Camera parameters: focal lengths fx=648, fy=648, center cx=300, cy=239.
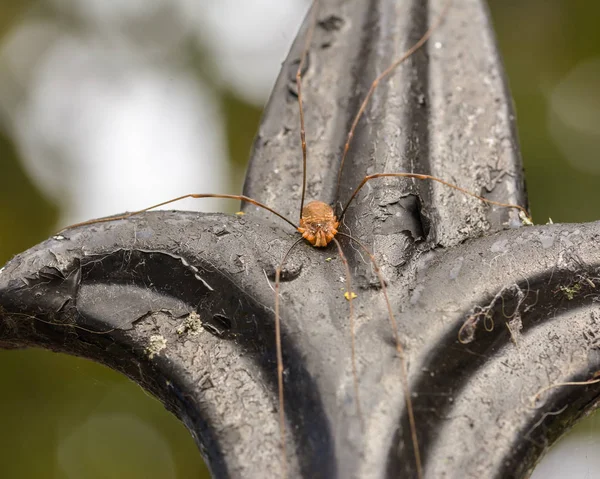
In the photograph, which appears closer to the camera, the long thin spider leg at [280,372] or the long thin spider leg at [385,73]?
the long thin spider leg at [280,372]

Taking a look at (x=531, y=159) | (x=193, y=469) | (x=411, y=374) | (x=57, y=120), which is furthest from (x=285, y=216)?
(x=57, y=120)

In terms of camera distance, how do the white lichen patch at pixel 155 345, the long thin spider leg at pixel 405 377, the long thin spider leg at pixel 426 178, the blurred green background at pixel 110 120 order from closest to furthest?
the long thin spider leg at pixel 405 377 → the white lichen patch at pixel 155 345 → the long thin spider leg at pixel 426 178 → the blurred green background at pixel 110 120

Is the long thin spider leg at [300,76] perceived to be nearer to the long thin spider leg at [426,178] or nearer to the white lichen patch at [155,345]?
the long thin spider leg at [426,178]

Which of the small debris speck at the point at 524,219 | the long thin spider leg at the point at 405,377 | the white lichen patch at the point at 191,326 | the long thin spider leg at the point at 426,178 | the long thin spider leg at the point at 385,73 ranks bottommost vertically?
the long thin spider leg at the point at 405,377

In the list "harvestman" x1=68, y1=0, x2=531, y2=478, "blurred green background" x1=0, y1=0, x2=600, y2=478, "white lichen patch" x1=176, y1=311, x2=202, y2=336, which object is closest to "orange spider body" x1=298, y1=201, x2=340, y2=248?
"harvestman" x1=68, y1=0, x2=531, y2=478

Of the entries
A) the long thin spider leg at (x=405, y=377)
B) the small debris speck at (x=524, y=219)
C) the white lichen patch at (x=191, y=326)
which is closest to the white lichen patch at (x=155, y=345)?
the white lichen patch at (x=191, y=326)

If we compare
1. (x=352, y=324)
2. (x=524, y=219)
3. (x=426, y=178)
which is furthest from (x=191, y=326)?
(x=524, y=219)

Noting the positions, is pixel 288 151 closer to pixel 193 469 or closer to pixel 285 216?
pixel 285 216

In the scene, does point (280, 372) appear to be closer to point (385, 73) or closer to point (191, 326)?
point (191, 326)

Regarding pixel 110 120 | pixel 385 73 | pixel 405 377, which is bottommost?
pixel 405 377
